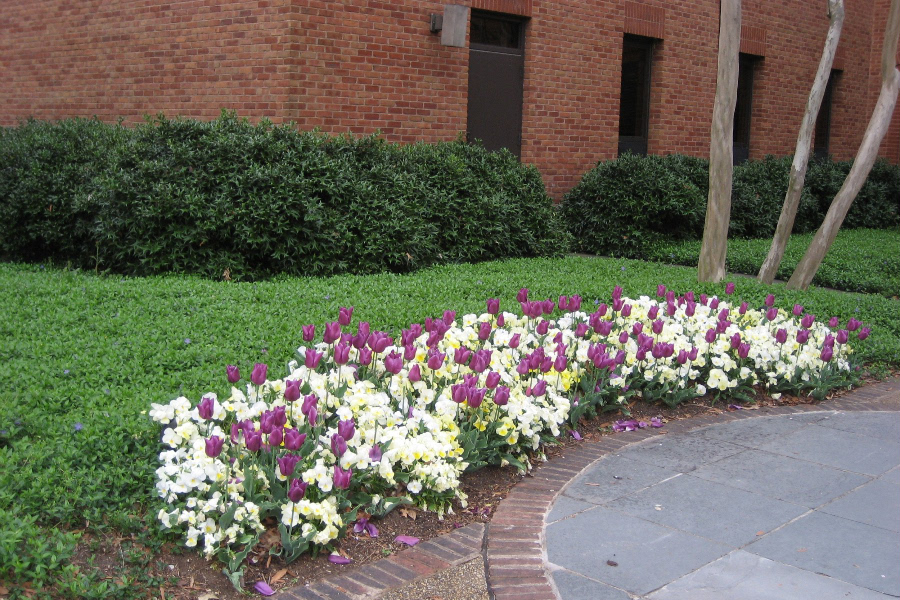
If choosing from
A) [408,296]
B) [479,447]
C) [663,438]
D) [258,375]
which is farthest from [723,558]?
[408,296]

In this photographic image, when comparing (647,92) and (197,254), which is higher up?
(647,92)

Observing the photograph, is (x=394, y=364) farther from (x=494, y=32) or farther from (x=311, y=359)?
(x=494, y=32)

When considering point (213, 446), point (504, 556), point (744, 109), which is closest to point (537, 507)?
point (504, 556)

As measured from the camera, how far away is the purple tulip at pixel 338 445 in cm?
374

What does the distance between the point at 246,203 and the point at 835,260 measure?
7.52 metres

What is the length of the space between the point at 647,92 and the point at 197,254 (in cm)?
891

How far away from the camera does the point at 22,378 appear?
15.6 feet

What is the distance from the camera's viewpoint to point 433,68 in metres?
11.2

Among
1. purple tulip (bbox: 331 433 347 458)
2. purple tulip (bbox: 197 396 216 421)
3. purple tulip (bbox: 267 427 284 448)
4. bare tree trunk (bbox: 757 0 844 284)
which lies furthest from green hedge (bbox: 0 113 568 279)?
purple tulip (bbox: 267 427 284 448)

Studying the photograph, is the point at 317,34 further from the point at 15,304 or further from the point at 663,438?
the point at 663,438

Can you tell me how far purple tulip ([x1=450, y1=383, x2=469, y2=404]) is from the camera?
14.0ft

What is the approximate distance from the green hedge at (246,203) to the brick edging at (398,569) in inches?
208

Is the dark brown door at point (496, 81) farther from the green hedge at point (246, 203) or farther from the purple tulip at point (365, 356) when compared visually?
the purple tulip at point (365, 356)

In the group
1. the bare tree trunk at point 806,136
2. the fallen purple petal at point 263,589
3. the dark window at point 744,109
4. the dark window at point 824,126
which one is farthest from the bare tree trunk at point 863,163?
the dark window at point 824,126
